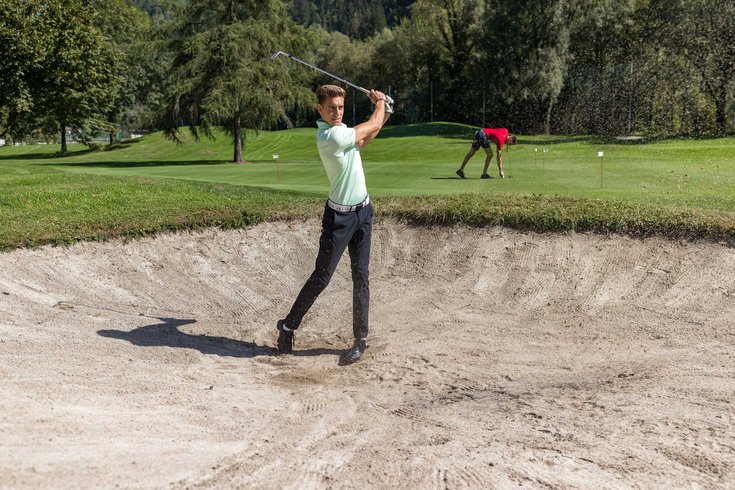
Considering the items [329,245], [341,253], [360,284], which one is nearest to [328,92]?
[329,245]

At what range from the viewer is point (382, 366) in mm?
6316

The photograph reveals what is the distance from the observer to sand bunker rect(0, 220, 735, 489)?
3963 millimetres

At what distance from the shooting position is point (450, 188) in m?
14.6

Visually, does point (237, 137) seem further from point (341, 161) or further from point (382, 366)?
point (382, 366)

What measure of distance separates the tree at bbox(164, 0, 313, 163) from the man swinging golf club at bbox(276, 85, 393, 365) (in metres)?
25.9

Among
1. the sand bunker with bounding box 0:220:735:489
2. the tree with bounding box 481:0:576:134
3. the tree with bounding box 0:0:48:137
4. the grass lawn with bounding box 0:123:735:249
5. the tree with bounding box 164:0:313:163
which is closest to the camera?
the sand bunker with bounding box 0:220:735:489

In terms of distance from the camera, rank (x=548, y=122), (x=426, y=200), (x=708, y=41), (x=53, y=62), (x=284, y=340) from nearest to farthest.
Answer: (x=284, y=340) < (x=426, y=200) < (x=53, y=62) < (x=708, y=41) < (x=548, y=122)

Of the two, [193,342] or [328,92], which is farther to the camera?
[193,342]

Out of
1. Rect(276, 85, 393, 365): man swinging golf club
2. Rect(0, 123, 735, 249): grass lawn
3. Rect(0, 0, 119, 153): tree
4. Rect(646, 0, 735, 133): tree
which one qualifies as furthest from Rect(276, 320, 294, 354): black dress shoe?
Rect(646, 0, 735, 133): tree

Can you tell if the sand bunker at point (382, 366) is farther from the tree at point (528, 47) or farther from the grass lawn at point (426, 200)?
the tree at point (528, 47)

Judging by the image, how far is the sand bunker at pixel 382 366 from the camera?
3.96 metres

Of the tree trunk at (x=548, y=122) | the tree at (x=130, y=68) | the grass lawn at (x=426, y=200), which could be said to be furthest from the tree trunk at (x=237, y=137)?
the tree at (x=130, y=68)

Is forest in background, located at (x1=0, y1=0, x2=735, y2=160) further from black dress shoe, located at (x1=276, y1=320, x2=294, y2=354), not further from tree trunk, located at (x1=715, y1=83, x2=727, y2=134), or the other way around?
black dress shoe, located at (x1=276, y1=320, x2=294, y2=354)

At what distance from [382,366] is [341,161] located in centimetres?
204
